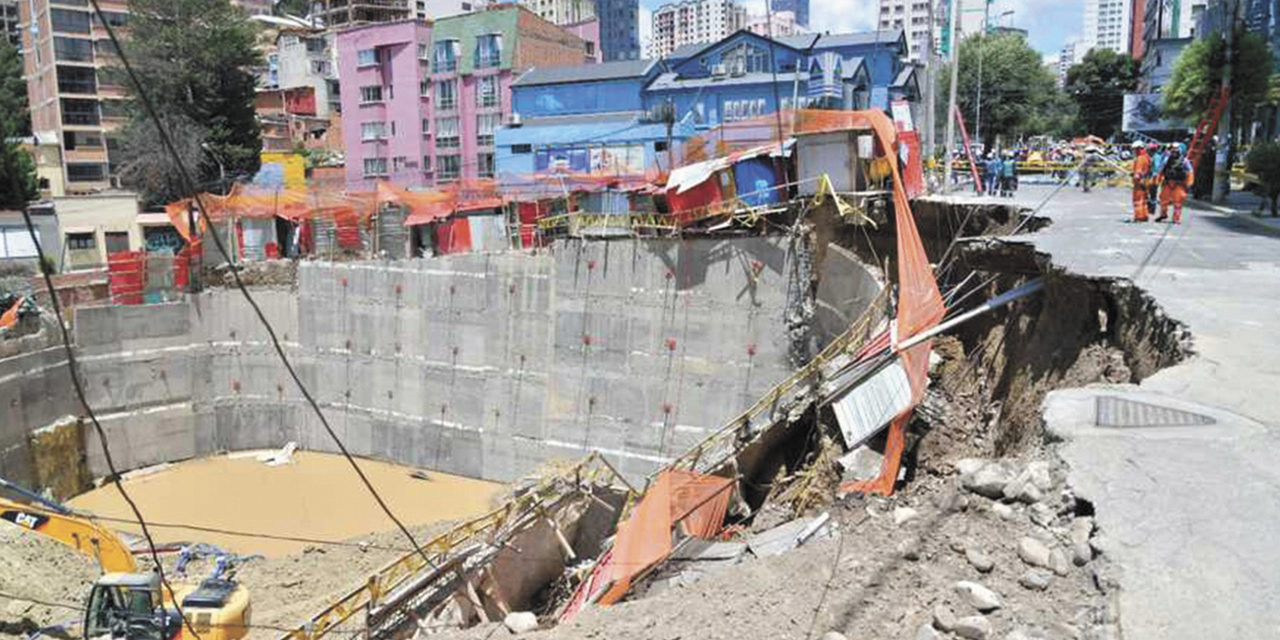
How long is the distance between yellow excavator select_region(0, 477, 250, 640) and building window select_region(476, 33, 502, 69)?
34.6 metres

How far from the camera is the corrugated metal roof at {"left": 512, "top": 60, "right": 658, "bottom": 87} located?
126 ft

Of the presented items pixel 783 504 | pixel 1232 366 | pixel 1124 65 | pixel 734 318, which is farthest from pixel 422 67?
pixel 1124 65

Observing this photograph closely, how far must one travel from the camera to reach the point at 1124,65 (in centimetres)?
6788

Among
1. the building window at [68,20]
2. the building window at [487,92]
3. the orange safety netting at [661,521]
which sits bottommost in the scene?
the orange safety netting at [661,521]

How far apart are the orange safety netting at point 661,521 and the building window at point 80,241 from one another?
4047 centimetres

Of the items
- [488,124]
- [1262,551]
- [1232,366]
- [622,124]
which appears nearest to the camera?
[1262,551]

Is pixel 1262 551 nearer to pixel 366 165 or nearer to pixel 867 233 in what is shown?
pixel 867 233

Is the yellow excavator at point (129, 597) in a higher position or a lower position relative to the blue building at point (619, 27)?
lower

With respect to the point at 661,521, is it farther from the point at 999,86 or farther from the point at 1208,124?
the point at 999,86

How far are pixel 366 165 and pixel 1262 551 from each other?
48912mm

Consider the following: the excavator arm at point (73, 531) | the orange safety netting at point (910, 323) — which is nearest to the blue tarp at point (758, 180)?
the orange safety netting at point (910, 323)

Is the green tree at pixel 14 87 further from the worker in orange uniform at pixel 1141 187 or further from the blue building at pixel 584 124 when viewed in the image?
the worker in orange uniform at pixel 1141 187

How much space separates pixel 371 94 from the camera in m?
47.8

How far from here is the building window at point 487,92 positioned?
44688mm
